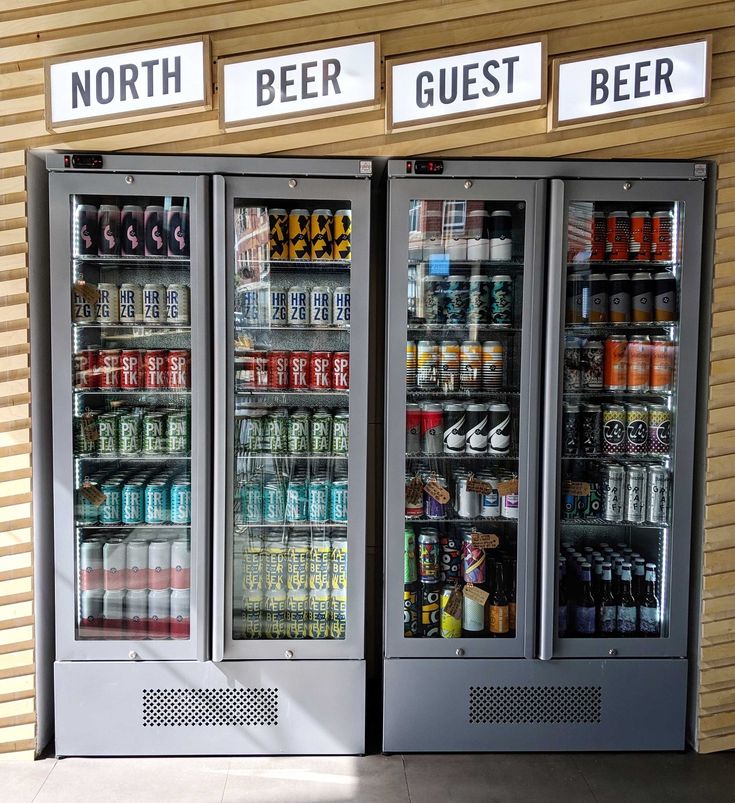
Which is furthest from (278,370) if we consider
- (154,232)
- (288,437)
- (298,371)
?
(154,232)

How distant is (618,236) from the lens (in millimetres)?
3385

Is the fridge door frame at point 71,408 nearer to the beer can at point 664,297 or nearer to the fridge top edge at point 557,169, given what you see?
the fridge top edge at point 557,169

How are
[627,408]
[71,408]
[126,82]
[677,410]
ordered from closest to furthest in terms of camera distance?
[126,82], [71,408], [677,410], [627,408]

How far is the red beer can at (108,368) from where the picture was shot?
3.35m

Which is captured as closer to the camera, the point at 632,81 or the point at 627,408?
the point at 632,81

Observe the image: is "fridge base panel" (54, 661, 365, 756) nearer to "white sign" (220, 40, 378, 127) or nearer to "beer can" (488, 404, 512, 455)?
"beer can" (488, 404, 512, 455)

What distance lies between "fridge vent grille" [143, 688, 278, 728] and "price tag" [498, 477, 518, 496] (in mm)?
1324

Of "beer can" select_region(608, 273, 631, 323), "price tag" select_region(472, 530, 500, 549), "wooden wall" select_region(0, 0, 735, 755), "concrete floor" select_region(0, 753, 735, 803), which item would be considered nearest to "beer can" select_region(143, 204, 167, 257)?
"wooden wall" select_region(0, 0, 735, 755)

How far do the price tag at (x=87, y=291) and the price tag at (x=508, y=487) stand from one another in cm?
197

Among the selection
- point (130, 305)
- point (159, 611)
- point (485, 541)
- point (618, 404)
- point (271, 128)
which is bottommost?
point (159, 611)

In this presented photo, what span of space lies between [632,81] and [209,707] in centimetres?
321

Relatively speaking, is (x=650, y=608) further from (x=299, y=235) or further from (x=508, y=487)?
(x=299, y=235)

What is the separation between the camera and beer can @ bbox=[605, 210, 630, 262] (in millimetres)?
3373

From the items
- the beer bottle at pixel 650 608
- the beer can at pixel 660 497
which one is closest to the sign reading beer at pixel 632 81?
the beer can at pixel 660 497
